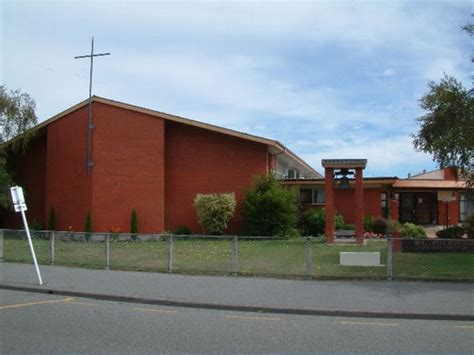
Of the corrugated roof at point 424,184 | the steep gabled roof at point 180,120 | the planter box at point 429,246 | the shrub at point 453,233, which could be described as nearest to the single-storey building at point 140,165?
the steep gabled roof at point 180,120

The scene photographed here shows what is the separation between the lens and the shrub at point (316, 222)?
97.9ft

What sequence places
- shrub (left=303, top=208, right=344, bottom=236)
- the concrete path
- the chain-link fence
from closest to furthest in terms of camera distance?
the concrete path
the chain-link fence
shrub (left=303, top=208, right=344, bottom=236)

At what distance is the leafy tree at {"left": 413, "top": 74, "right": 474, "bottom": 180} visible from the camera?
1694 centimetres

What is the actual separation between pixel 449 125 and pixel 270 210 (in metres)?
11.9

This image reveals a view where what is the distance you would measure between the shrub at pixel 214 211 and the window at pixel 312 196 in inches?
232

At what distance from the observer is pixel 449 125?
694 inches

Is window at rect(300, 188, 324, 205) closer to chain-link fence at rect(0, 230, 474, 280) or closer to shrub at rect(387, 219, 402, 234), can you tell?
shrub at rect(387, 219, 402, 234)

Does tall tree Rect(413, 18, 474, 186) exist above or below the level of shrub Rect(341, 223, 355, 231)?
above

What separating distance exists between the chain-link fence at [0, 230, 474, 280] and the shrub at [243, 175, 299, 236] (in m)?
4.16

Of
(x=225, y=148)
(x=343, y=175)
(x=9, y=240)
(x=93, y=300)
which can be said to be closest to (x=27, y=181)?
(x=225, y=148)

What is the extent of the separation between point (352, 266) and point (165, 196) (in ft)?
56.5

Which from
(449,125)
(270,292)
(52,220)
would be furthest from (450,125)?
(52,220)

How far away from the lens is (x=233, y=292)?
1253 centimetres

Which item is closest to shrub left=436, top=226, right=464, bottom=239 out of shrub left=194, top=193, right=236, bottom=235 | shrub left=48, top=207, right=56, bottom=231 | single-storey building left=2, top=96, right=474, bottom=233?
single-storey building left=2, top=96, right=474, bottom=233
